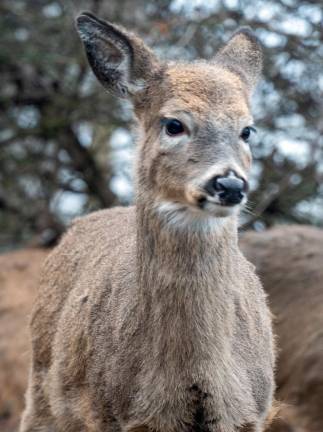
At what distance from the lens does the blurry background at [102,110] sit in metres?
11.3

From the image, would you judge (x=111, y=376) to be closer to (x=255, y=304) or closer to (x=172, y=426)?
(x=172, y=426)

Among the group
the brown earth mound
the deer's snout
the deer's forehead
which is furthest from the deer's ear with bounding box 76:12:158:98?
the brown earth mound

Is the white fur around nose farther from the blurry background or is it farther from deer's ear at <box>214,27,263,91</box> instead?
the blurry background

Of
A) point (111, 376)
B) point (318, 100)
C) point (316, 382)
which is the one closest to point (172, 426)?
point (111, 376)

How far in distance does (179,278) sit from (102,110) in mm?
7474

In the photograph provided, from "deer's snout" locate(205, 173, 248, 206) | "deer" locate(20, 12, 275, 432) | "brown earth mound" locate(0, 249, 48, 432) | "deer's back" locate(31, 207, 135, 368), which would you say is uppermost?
"deer's snout" locate(205, 173, 248, 206)

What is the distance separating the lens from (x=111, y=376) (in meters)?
6.06

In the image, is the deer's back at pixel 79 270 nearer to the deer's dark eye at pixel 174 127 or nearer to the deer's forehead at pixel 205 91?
the deer's dark eye at pixel 174 127

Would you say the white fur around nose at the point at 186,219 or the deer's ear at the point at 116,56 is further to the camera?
the deer's ear at the point at 116,56

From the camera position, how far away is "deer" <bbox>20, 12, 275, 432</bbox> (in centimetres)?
558

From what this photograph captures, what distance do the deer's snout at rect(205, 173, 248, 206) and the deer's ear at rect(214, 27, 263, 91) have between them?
1.38 metres

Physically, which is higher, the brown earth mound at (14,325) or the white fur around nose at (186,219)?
the white fur around nose at (186,219)

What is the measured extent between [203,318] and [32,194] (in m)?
8.71

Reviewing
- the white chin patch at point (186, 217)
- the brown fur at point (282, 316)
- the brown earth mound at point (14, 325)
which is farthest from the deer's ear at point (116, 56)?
the brown earth mound at point (14, 325)
